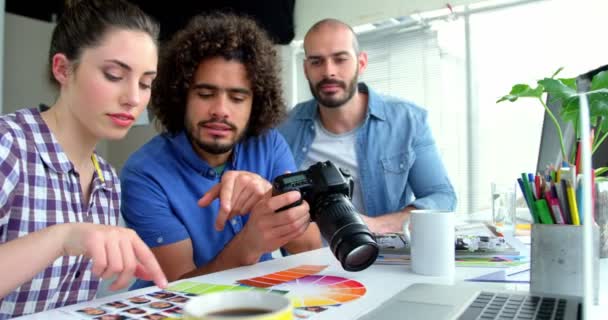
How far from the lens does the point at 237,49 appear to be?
1259 mm

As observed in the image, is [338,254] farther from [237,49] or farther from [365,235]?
[237,49]

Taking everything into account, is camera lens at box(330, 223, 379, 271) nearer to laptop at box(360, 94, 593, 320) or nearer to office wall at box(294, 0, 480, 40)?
laptop at box(360, 94, 593, 320)

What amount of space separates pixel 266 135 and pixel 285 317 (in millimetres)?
1076

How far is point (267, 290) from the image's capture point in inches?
26.2

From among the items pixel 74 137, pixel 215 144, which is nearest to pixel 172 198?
pixel 215 144

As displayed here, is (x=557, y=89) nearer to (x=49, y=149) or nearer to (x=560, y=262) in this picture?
(x=560, y=262)

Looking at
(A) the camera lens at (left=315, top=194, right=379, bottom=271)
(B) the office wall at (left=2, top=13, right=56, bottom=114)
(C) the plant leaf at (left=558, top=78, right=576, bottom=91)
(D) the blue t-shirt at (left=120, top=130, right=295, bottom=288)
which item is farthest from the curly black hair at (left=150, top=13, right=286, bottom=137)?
(B) the office wall at (left=2, top=13, right=56, bottom=114)

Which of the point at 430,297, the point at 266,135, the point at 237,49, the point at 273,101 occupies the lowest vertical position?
the point at 430,297

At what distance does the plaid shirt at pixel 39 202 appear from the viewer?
2.43 feet

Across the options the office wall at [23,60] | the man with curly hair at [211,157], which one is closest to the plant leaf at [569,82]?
the man with curly hair at [211,157]

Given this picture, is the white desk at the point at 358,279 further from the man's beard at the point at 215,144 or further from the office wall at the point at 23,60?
the office wall at the point at 23,60

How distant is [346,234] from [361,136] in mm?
1217

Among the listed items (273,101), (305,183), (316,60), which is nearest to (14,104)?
(316,60)

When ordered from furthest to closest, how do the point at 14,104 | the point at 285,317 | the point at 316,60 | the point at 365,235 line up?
the point at 14,104
the point at 316,60
the point at 365,235
the point at 285,317
